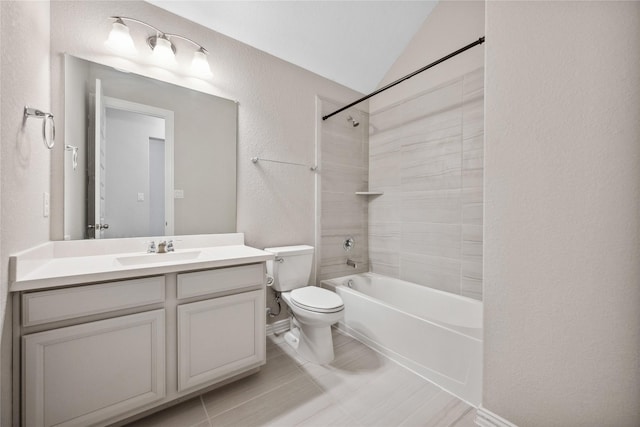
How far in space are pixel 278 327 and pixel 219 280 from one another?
1.02 metres

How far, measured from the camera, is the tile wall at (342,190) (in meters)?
2.51

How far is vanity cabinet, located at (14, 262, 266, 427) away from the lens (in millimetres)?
981

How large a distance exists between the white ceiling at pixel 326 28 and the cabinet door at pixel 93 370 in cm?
195

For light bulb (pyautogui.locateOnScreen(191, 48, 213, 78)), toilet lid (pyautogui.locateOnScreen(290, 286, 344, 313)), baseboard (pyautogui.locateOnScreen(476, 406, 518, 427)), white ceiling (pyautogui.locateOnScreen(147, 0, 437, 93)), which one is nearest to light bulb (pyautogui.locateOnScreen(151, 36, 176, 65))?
light bulb (pyautogui.locateOnScreen(191, 48, 213, 78))

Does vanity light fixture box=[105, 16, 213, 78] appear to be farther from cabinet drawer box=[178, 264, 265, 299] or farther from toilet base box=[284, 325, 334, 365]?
toilet base box=[284, 325, 334, 365]

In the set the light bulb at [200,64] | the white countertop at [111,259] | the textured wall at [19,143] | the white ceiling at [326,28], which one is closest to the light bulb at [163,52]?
the light bulb at [200,64]

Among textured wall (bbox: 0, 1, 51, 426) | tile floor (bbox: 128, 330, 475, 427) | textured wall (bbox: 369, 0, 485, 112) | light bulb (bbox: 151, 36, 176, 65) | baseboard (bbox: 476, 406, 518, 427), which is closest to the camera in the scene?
textured wall (bbox: 0, 1, 51, 426)

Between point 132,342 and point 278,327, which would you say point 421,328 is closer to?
point 278,327

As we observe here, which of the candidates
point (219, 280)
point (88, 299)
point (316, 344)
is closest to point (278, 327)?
point (316, 344)

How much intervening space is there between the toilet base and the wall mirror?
99 centimetres

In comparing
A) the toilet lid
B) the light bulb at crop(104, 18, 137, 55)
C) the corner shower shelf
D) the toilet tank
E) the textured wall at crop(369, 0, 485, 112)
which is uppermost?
the textured wall at crop(369, 0, 485, 112)

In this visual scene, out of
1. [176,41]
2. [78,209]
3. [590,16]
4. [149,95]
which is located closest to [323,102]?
[176,41]

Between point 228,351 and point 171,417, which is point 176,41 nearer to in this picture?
point 228,351

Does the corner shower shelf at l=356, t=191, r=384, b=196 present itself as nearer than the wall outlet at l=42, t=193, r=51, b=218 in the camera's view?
No
